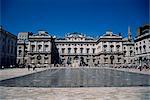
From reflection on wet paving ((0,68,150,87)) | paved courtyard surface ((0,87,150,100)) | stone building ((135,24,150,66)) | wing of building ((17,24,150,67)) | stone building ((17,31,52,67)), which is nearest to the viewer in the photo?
paved courtyard surface ((0,87,150,100))

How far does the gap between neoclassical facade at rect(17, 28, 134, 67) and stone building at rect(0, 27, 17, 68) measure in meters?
20.7

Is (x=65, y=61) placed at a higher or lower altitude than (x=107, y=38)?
lower

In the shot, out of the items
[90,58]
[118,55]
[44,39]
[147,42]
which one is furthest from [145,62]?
[44,39]

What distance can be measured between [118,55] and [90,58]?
49.4 ft

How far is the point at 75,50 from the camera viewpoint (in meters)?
97.6

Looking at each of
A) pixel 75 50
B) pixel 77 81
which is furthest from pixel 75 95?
pixel 75 50

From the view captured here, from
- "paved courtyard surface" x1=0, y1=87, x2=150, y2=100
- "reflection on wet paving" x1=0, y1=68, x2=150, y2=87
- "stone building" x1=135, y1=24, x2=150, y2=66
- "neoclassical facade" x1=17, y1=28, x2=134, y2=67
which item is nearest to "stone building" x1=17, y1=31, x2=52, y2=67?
"neoclassical facade" x1=17, y1=28, x2=134, y2=67

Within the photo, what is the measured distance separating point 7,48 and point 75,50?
45.1 metres

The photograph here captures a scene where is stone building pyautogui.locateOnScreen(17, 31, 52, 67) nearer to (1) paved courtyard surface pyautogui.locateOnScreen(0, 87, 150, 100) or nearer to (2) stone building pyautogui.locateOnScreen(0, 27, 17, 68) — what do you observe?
(2) stone building pyautogui.locateOnScreen(0, 27, 17, 68)

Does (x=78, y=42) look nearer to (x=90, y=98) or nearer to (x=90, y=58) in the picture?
(x=90, y=58)

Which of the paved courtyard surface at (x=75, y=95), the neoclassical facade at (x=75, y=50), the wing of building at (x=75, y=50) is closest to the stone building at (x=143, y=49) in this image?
the wing of building at (x=75, y=50)

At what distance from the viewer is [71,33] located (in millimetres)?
99688

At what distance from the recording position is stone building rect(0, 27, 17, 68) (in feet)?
→ 173

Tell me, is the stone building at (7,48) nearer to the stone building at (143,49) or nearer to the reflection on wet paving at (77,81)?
the reflection on wet paving at (77,81)
